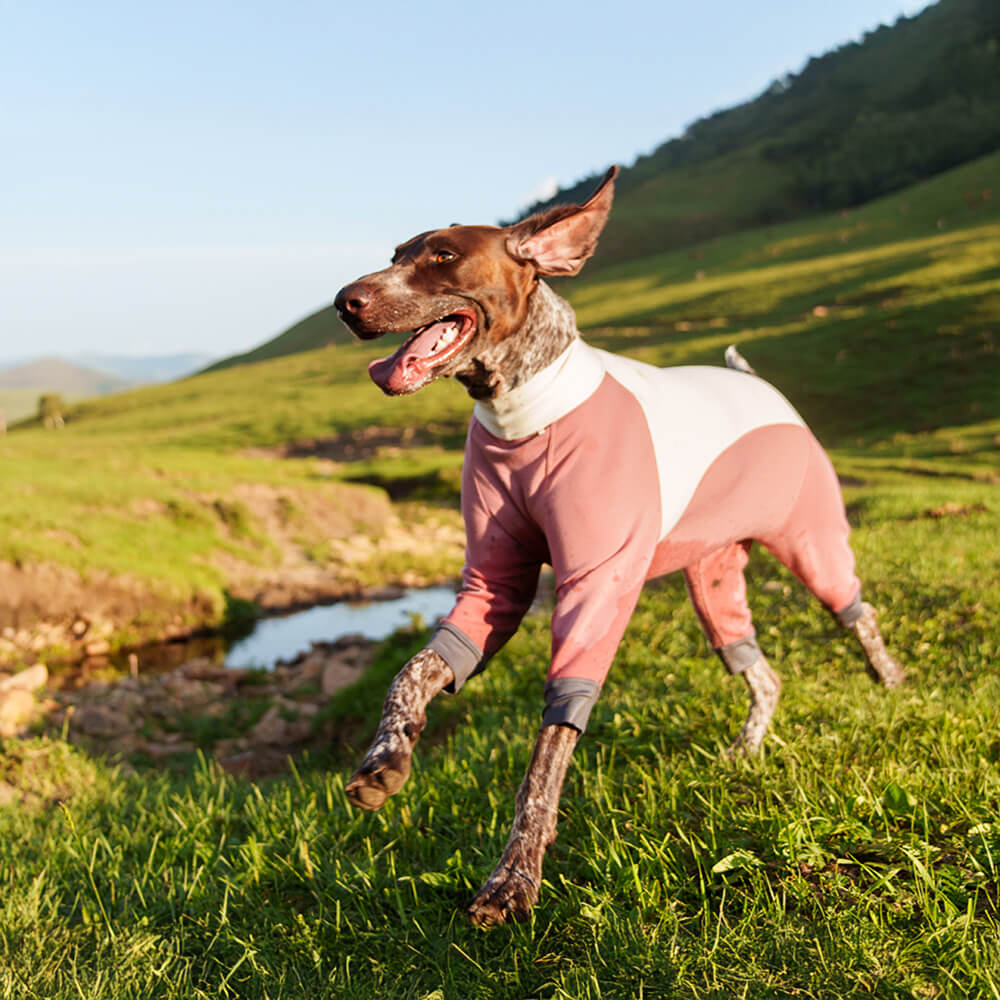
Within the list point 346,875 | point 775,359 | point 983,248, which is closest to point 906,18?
point 983,248

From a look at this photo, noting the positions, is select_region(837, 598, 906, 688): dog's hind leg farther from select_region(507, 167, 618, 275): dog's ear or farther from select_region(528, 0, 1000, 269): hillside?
select_region(528, 0, 1000, 269): hillside

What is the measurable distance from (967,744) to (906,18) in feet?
534

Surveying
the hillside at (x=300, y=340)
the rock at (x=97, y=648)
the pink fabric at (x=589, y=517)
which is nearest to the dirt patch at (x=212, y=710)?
the rock at (x=97, y=648)

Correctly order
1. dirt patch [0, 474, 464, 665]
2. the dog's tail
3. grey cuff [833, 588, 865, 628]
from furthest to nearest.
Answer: dirt patch [0, 474, 464, 665] → the dog's tail → grey cuff [833, 588, 865, 628]

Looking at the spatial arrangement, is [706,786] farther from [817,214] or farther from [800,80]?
[800,80]

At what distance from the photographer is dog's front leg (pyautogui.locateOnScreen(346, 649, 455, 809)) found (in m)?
3.46

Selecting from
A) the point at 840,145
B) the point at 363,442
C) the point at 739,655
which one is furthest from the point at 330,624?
the point at 840,145

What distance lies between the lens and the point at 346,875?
13.6 feet

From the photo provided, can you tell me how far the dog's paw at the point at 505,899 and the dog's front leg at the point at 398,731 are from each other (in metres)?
0.51

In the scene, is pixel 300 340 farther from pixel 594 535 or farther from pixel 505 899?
pixel 505 899

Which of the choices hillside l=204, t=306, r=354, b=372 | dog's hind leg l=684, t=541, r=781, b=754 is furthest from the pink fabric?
hillside l=204, t=306, r=354, b=372

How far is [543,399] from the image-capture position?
12.8ft

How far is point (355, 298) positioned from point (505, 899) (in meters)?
2.31

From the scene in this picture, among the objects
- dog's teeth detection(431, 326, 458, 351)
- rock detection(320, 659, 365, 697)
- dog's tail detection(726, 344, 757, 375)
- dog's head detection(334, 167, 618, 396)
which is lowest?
rock detection(320, 659, 365, 697)
